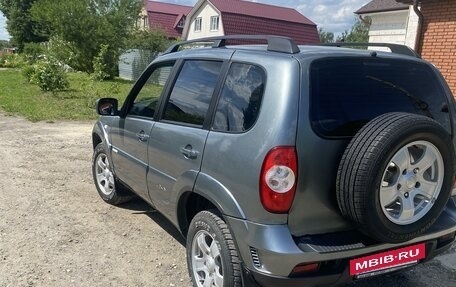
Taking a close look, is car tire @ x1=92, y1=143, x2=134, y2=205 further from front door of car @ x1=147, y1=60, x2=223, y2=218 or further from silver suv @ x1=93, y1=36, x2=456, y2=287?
silver suv @ x1=93, y1=36, x2=456, y2=287

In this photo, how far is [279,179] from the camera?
7.75 ft

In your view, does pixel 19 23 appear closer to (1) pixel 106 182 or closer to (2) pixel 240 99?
(1) pixel 106 182

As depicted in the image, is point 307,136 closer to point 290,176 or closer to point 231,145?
point 290,176

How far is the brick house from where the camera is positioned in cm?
809

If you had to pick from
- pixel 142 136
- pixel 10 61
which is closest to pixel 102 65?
pixel 10 61

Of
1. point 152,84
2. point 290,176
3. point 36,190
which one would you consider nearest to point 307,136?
point 290,176

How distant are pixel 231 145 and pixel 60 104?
1143 cm

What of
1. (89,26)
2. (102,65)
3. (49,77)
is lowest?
(49,77)

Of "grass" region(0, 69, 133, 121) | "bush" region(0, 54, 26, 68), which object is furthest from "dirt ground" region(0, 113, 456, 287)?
"bush" region(0, 54, 26, 68)

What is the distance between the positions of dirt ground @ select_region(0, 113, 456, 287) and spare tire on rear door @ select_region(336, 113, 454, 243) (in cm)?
109

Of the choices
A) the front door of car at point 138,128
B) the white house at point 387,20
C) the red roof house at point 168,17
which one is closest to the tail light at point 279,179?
the front door of car at point 138,128

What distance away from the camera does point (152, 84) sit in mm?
4059

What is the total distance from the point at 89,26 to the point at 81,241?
20.0m

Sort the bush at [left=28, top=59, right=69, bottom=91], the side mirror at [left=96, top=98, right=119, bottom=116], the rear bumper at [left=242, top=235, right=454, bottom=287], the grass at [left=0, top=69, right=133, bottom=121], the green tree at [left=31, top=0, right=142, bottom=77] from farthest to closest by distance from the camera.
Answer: the green tree at [left=31, top=0, right=142, bottom=77] → the bush at [left=28, top=59, right=69, bottom=91] → the grass at [left=0, top=69, right=133, bottom=121] → the side mirror at [left=96, top=98, right=119, bottom=116] → the rear bumper at [left=242, top=235, right=454, bottom=287]
